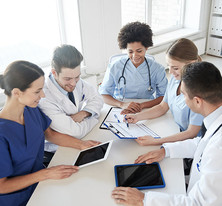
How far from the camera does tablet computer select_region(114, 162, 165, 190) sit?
3.45ft


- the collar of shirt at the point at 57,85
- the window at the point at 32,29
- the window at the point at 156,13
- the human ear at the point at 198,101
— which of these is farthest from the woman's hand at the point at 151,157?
the window at the point at 156,13

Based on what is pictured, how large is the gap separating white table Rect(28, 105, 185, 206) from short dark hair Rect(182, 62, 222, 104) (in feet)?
1.23

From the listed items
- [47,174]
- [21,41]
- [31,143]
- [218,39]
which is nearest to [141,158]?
[47,174]

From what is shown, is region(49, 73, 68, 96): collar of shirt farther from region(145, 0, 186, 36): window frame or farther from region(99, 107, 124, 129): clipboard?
region(145, 0, 186, 36): window frame

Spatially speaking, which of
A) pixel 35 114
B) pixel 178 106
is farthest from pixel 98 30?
pixel 35 114

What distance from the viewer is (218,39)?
458 cm

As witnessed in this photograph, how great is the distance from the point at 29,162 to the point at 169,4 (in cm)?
394

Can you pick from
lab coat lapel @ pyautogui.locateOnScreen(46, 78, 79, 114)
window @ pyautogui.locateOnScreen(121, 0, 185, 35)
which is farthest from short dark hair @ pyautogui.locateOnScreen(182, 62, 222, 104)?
window @ pyautogui.locateOnScreen(121, 0, 185, 35)

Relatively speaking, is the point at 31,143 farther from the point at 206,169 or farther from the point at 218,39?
the point at 218,39

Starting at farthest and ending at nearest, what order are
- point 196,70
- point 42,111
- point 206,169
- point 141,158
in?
point 42,111 < point 141,158 < point 196,70 < point 206,169

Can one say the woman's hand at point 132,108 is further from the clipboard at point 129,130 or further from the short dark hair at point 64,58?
the short dark hair at point 64,58

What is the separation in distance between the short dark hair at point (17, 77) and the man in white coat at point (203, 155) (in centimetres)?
64

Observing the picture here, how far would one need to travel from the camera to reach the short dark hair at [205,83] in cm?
101

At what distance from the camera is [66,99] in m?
1.49
